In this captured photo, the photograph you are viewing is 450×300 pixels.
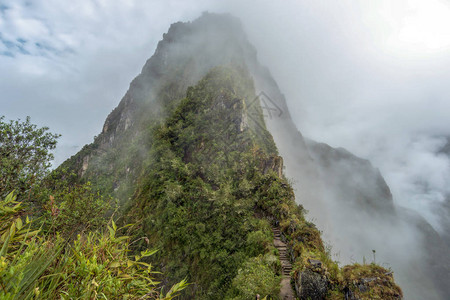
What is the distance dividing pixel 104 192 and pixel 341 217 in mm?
53366

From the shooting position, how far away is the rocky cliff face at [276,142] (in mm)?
41031

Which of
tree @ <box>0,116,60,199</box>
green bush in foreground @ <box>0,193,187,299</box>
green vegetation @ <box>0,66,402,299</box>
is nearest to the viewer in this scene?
green bush in foreground @ <box>0,193,187,299</box>

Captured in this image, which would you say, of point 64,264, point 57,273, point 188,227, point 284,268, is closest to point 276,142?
point 188,227

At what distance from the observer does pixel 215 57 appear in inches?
1902

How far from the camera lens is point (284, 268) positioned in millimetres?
9992

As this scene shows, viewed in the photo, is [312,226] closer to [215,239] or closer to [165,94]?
[215,239]

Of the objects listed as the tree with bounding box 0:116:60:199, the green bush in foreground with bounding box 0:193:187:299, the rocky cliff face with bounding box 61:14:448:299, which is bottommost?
the green bush in foreground with bounding box 0:193:187:299

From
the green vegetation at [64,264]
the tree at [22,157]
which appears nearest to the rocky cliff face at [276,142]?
the tree at [22,157]

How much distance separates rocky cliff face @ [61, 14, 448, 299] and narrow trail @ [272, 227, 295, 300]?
86.3 ft

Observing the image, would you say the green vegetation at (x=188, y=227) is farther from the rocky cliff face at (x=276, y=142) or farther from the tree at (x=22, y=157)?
the rocky cliff face at (x=276, y=142)

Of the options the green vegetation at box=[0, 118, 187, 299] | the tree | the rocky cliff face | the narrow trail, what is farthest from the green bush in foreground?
the rocky cliff face

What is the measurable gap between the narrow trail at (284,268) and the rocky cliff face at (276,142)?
26299 millimetres

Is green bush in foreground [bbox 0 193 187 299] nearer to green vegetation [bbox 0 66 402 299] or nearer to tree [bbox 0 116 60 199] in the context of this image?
green vegetation [bbox 0 66 402 299]

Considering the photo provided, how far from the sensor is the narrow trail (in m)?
8.18
